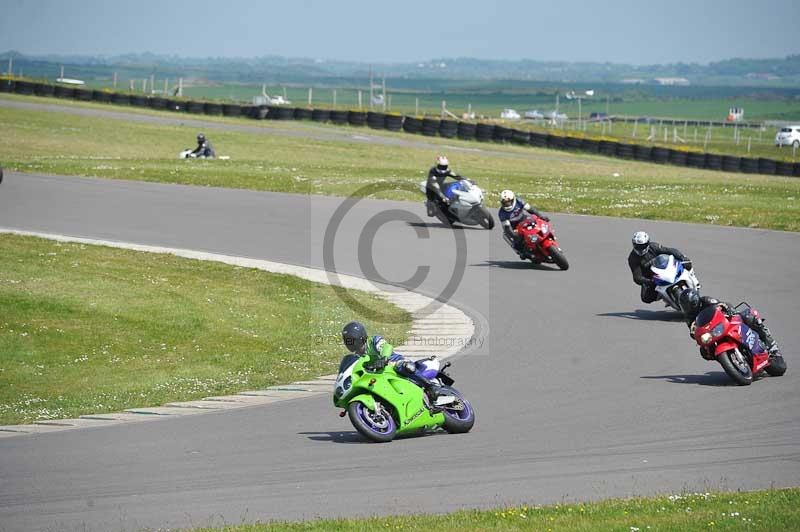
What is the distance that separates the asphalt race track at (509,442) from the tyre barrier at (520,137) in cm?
3884

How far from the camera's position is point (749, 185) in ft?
131

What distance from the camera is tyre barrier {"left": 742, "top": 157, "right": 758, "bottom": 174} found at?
51.2 meters

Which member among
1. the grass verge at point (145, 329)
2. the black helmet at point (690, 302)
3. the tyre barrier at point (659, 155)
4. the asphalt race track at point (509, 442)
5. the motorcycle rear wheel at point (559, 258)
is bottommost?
the grass verge at point (145, 329)

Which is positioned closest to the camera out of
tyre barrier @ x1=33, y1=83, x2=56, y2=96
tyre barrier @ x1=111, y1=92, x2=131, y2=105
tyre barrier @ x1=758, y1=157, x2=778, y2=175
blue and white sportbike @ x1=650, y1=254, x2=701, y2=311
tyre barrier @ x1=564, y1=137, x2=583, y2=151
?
blue and white sportbike @ x1=650, y1=254, x2=701, y2=311

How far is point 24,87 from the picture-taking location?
73.6 m

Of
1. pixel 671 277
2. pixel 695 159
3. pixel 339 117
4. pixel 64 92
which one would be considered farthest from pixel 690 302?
pixel 64 92

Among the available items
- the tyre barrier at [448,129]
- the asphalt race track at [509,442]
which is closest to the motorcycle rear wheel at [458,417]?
the asphalt race track at [509,442]

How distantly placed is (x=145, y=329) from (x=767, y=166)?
1460 inches

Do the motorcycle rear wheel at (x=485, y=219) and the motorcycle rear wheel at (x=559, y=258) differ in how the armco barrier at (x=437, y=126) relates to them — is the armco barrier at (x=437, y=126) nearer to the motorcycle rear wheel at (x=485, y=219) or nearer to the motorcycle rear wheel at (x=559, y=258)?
the motorcycle rear wheel at (x=485, y=219)

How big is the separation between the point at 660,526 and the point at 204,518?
3.50 metres

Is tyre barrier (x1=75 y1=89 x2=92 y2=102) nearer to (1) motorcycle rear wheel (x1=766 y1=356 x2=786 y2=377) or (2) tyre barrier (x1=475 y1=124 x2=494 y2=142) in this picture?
(2) tyre barrier (x1=475 y1=124 x2=494 y2=142)

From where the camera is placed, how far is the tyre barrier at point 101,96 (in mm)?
73125

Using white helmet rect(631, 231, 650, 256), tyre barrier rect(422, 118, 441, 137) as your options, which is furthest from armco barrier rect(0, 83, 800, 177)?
white helmet rect(631, 231, 650, 256)

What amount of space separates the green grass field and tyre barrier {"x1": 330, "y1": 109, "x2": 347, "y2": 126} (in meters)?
2.07
